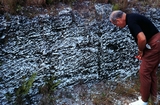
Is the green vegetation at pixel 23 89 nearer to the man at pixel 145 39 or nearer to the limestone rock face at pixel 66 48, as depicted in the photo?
the limestone rock face at pixel 66 48

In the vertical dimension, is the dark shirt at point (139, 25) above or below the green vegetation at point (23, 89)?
above

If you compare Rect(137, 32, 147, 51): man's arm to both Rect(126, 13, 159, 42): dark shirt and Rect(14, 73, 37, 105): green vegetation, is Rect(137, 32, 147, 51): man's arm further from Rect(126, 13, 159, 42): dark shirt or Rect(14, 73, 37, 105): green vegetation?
Rect(14, 73, 37, 105): green vegetation

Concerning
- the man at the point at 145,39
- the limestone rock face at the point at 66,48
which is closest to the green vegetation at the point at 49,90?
the limestone rock face at the point at 66,48

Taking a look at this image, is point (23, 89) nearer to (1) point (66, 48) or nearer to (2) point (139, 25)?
(1) point (66, 48)

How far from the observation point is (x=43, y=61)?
4.25 m

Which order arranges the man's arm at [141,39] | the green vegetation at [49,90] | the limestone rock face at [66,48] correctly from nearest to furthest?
the man's arm at [141,39] < the limestone rock face at [66,48] < the green vegetation at [49,90]

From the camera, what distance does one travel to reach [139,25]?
3369 millimetres

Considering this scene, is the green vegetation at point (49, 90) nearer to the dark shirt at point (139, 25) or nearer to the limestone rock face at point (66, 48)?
the limestone rock face at point (66, 48)

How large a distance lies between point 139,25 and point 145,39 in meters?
0.25

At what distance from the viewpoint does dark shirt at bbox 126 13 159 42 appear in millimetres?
3289

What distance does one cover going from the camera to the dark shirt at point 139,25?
3.29 metres

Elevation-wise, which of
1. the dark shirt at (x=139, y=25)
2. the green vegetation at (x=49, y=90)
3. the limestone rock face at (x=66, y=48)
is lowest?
the green vegetation at (x=49, y=90)

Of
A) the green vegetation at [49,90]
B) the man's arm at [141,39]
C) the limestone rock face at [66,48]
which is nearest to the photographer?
the man's arm at [141,39]

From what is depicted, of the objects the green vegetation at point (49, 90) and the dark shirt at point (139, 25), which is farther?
the green vegetation at point (49, 90)
